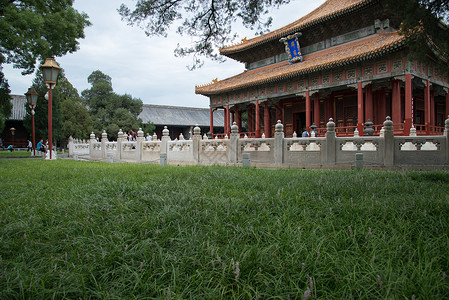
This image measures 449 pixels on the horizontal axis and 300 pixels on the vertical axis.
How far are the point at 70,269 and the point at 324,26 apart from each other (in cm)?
1965

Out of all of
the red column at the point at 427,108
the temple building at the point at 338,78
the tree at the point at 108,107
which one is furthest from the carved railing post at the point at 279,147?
the tree at the point at 108,107

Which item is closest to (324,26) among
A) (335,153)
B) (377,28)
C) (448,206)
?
(377,28)

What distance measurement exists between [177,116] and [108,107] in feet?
44.6

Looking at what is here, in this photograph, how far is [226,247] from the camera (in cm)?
204

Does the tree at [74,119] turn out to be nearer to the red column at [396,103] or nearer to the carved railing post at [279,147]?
the carved railing post at [279,147]

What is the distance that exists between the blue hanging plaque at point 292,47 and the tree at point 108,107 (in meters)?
16.8

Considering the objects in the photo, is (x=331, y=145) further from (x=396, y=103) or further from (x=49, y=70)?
(x=49, y=70)

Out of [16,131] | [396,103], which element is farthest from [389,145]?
[16,131]

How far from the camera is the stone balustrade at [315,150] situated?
28.4ft

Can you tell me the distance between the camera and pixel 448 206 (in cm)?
288

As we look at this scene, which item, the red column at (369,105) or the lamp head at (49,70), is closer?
the lamp head at (49,70)

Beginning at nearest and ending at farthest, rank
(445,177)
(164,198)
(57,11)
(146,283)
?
(146,283) → (164,198) → (445,177) → (57,11)

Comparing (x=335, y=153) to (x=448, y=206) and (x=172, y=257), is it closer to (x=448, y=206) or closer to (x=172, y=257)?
(x=448, y=206)

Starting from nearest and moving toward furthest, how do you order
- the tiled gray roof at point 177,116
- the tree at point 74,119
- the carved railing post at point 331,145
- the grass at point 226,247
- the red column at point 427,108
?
the grass at point 226,247
the carved railing post at point 331,145
the red column at point 427,108
the tree at point 74,119
the tiled gray roof at point 177,116
